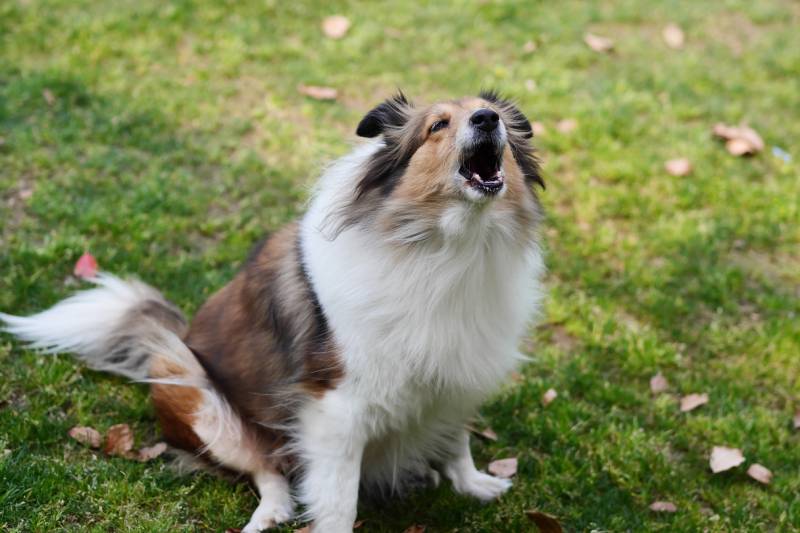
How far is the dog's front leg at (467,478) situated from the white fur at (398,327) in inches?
15.4

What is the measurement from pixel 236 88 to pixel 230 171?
114cm

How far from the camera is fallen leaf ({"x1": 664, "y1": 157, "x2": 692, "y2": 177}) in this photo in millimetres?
6094

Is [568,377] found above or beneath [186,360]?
beneath

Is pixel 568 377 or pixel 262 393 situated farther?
pixel 568 377

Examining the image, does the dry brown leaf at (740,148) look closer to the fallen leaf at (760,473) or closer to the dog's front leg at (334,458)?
the fallen leaf at (760,473)

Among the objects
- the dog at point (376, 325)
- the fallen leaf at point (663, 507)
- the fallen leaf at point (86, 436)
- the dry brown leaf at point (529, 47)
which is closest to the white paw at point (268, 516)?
the dog at point (376, 325)

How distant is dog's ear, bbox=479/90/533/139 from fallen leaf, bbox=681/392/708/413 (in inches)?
68.2

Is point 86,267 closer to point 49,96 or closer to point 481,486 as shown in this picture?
point 49,96

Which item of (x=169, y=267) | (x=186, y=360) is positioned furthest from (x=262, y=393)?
(x=169, y=267)

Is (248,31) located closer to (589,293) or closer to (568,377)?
(589,293)

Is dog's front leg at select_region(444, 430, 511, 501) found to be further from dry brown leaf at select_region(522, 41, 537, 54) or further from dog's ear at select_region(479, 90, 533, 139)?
dry brown leaf at select_region(522, 41, 537, 54)

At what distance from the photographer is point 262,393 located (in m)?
3.48

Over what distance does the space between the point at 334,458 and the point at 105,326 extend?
1424 millimetres

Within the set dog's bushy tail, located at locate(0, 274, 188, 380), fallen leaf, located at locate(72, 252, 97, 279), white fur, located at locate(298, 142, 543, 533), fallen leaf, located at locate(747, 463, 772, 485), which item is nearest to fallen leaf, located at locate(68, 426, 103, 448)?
dog's bushy tail, located at locate(0, 274, 188, 380)
